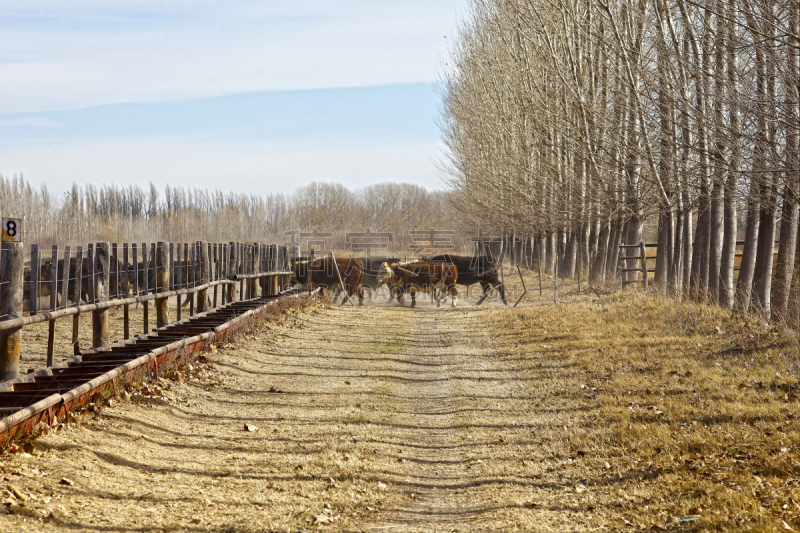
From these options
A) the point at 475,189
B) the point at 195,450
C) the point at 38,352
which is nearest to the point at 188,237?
the point at 475,189

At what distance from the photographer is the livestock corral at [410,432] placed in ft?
17.5

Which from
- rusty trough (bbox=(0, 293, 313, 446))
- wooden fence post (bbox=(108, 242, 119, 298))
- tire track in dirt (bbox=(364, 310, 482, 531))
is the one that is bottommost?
tire track in dirt (bbox=(364, 310, 482, 531))

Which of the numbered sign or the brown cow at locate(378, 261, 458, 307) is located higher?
the numbered sign

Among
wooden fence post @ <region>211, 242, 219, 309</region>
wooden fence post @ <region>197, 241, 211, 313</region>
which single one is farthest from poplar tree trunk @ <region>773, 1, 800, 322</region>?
wooden fence post @ <region>211, 242, 219, 309</region>

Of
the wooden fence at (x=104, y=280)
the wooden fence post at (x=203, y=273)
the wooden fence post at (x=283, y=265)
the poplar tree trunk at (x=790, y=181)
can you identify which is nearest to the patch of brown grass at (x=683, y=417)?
the poplar tree trunk at (x=790, y=181)

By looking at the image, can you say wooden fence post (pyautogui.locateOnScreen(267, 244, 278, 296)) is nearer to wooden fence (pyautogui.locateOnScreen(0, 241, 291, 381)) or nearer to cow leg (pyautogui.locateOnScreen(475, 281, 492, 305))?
wooden fence (pyautogui.locateOnScreen(0, 241, 291, 381))

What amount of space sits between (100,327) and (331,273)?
1651cm

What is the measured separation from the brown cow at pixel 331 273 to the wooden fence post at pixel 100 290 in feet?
49.9

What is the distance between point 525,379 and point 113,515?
24.1 feet

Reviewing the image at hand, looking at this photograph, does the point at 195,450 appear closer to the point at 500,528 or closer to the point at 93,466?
the point at 93,466

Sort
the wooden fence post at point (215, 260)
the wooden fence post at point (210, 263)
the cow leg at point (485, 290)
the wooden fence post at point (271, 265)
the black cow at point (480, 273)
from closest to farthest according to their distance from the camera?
the wooden fence post at point (210, 263) → the wooden fence post at point (215, 260) → the wooden fence post at point (271, 265) → the cow leg at point (485, 290) → the black cow at point (480, 273)

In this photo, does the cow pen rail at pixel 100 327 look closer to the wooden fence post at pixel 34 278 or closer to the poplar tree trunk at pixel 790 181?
the wooden fence post at pixel 34 278

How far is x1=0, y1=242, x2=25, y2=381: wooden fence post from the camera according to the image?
789 cm

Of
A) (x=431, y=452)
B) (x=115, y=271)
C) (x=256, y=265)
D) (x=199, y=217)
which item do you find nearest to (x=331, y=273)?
(x=256, y=265)
